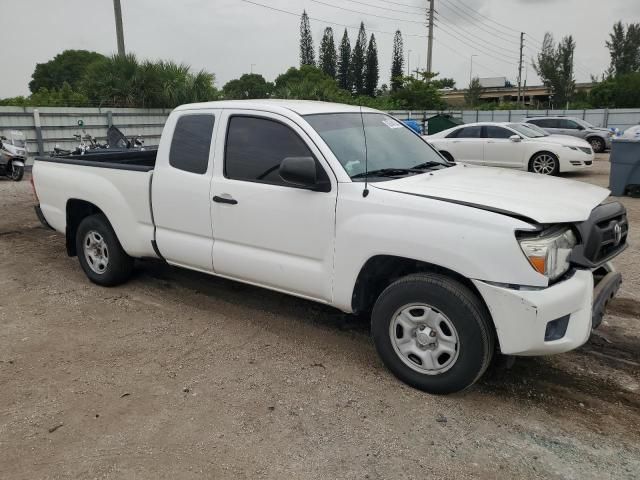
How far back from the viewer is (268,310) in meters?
5.08

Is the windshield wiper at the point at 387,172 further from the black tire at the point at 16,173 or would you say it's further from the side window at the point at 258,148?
the black tire at the point at 16,173

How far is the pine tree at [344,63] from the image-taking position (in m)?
81.5

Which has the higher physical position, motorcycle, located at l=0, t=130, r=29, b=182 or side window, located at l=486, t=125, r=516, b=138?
side window, located at l=486, t=125, r=516, b=138

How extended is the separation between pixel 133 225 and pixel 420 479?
3.57 m

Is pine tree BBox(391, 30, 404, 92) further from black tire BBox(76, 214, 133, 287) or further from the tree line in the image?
black tire BBox(76, 214, 133, 287)

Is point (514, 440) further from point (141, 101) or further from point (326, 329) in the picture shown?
point (141, 101)

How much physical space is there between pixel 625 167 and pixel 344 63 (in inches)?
2947

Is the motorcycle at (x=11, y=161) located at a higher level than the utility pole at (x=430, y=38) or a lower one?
lower

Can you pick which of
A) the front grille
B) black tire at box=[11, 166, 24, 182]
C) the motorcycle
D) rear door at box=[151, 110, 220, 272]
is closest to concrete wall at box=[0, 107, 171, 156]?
the motorcycle

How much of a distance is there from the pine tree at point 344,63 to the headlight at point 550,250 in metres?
81.4

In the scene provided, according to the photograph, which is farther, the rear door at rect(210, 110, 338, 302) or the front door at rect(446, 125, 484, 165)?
the front door at rect(446, 125, 484, 165)

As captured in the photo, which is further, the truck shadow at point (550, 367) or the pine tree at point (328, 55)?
the pine tree at point (328, 55)

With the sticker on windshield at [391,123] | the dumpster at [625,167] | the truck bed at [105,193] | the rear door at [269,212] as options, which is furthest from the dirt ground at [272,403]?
the dumpster at [625,167]

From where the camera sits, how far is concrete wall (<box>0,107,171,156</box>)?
16250 millimetres
